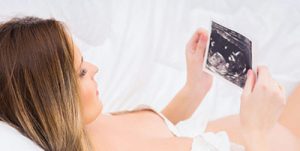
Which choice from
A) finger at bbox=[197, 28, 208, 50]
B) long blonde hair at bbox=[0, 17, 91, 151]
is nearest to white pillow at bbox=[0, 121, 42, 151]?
long blonde hair at bbox=[0, 17, 91, 151]

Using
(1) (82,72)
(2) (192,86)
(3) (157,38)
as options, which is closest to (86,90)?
(1) (82,72)

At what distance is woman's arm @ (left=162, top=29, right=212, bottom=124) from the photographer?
1439mm

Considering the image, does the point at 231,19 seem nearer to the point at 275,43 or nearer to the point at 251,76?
the point at 275,43

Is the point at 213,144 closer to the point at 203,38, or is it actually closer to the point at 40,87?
the point at 203,38

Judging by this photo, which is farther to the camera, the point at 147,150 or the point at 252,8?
the point at 252,8

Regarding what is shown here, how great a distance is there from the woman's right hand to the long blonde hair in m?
0.37

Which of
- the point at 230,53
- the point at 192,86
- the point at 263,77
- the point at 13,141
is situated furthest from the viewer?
the point at 192,86

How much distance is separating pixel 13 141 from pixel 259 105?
516mm

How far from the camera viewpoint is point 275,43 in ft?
6.14

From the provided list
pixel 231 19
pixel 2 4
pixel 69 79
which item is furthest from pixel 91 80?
pixel 231 19

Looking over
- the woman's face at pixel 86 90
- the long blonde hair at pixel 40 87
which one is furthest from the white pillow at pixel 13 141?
the woman's face at pixel 86 90

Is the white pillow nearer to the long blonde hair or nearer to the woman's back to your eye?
the long blonde hair

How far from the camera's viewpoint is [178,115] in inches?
62.1

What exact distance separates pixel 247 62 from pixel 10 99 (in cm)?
55
